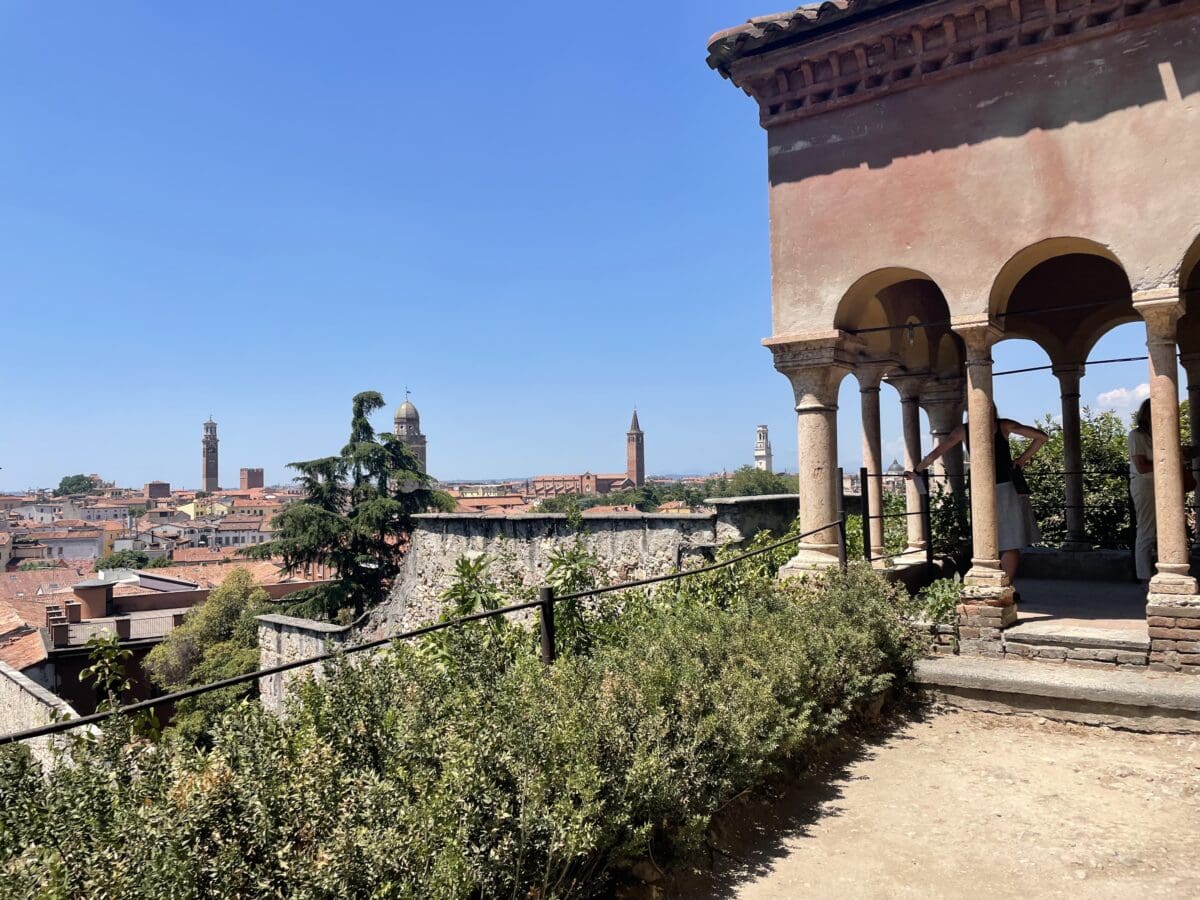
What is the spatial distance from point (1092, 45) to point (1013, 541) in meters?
4.10

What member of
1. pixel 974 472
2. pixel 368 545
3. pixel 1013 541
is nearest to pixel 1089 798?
pixel 974 472

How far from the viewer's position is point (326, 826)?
238cm

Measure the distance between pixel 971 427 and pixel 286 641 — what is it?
1259 cm

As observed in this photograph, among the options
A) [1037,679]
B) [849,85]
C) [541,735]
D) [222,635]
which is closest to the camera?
[541,735]

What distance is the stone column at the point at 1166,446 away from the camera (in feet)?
18.2

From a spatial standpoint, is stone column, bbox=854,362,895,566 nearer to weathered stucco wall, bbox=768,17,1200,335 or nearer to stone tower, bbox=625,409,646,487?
weathered stucco wall, bbox=768,17,1200,335

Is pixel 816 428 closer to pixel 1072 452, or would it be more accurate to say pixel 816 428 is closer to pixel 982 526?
pixel 982 526

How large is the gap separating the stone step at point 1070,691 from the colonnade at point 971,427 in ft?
2.09

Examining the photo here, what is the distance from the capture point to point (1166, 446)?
5711mm

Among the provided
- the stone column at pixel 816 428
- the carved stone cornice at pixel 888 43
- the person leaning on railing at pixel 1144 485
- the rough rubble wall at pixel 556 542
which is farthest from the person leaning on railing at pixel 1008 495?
the rough rubble wall at pixel 556 542

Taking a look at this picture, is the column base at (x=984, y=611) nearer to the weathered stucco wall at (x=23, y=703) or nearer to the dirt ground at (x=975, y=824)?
the dirt ground at (x=975, y=824)

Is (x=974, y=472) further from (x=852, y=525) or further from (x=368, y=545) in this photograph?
(x=368, y=545)

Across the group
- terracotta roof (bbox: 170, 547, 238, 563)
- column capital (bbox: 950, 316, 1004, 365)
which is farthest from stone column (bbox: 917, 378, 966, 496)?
terracotta roof (bbox: 170, 547, 238, 563)

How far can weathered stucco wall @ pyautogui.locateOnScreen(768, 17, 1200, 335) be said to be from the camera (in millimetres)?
5684
